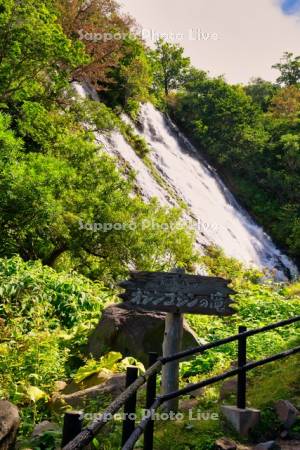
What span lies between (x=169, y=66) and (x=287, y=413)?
39.8 m

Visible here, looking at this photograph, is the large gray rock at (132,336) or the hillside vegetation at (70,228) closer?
the hillside vegetation at (70,228)

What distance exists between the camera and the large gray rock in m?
8.37

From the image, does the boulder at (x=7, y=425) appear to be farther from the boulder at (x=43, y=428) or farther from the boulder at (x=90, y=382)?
the boulder at (x=90, y=382)

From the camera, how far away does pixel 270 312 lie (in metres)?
11.9

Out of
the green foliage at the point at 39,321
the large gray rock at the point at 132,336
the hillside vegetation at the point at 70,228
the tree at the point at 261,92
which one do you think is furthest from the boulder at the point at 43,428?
the tree at the point at 261,92

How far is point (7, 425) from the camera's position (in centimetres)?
366

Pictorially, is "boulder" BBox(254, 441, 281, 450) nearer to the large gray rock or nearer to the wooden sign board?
the wooden sign board

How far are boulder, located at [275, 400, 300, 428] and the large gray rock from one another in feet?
11.1

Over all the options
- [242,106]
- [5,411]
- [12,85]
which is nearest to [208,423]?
[5,411]

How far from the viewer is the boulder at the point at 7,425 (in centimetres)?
359

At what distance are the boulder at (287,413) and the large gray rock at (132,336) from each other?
338 cm

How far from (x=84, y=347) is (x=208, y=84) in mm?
31618

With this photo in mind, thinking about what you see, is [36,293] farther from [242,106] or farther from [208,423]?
[242,106]

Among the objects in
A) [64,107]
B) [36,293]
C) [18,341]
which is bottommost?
[18,341]
